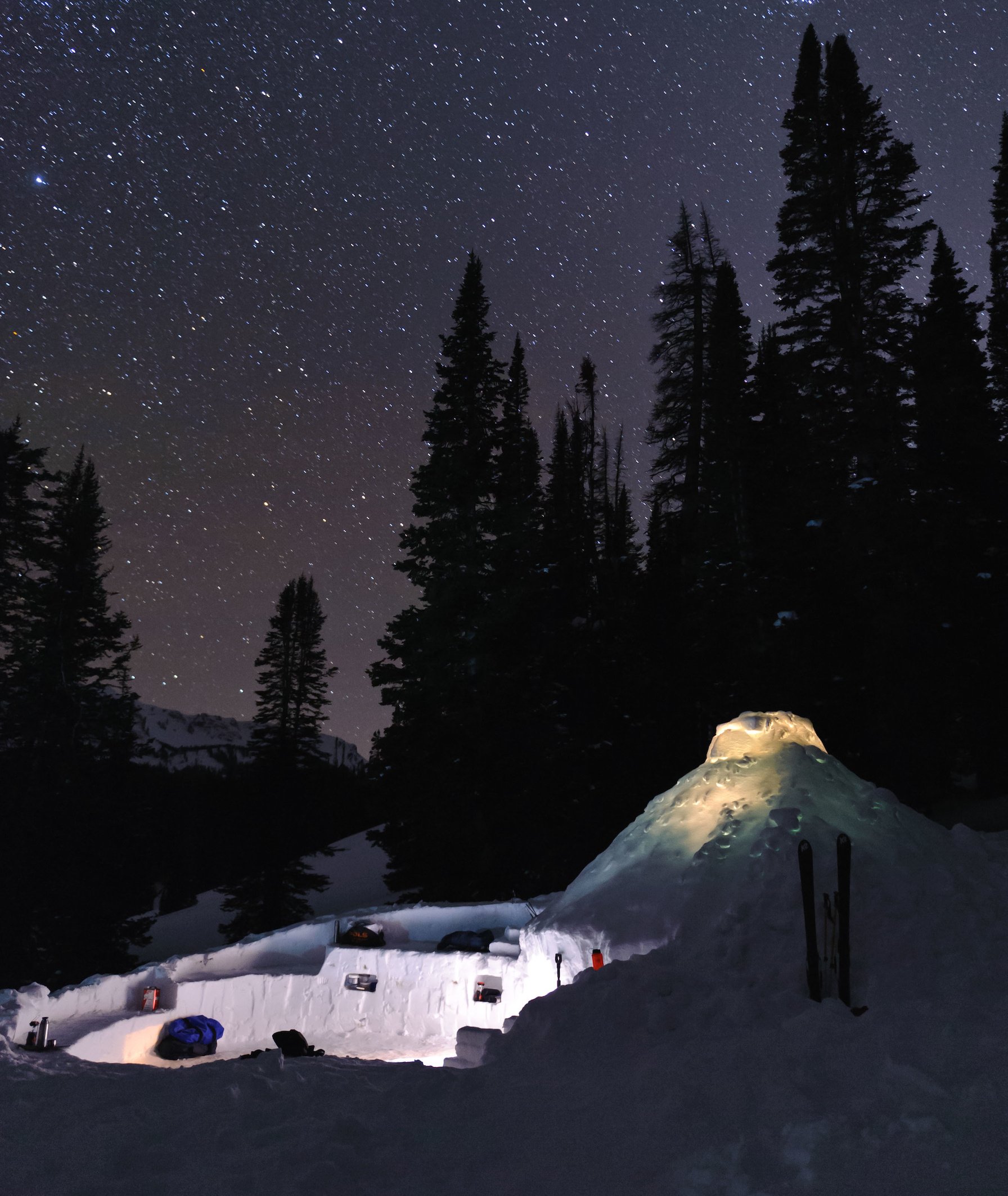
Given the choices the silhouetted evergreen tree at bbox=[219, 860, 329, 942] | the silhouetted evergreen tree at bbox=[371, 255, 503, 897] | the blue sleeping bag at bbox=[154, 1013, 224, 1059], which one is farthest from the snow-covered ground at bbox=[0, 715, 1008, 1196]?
the silhouetted evergreen tree at bbox=[219, 860, 329, 942]

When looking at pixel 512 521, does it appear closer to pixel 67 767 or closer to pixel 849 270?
pixel 849 270

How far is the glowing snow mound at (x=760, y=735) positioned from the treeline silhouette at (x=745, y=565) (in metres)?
5.63

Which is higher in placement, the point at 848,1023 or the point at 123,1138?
the point at 848,1023

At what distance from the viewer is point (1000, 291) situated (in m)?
33.4

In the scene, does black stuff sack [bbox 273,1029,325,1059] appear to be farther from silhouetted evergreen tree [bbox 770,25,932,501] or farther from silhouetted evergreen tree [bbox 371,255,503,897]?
silhouetted evergreen tree [bbox 770,25,932,501]

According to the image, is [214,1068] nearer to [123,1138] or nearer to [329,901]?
[123,1138]

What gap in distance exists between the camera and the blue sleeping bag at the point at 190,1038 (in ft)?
53.9

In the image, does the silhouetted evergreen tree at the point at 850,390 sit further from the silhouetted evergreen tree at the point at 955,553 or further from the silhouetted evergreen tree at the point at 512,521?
the silhouetted evergreen tree at the point at 512,521

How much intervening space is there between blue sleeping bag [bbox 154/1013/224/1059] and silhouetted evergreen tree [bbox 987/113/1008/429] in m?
30.0

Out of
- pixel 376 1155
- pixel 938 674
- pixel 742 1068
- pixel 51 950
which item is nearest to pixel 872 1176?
pixel 742 1068

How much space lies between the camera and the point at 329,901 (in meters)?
44.6

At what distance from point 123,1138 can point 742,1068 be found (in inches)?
223

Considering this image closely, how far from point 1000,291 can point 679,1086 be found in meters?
37.2

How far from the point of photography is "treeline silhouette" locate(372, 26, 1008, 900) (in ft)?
70.9
